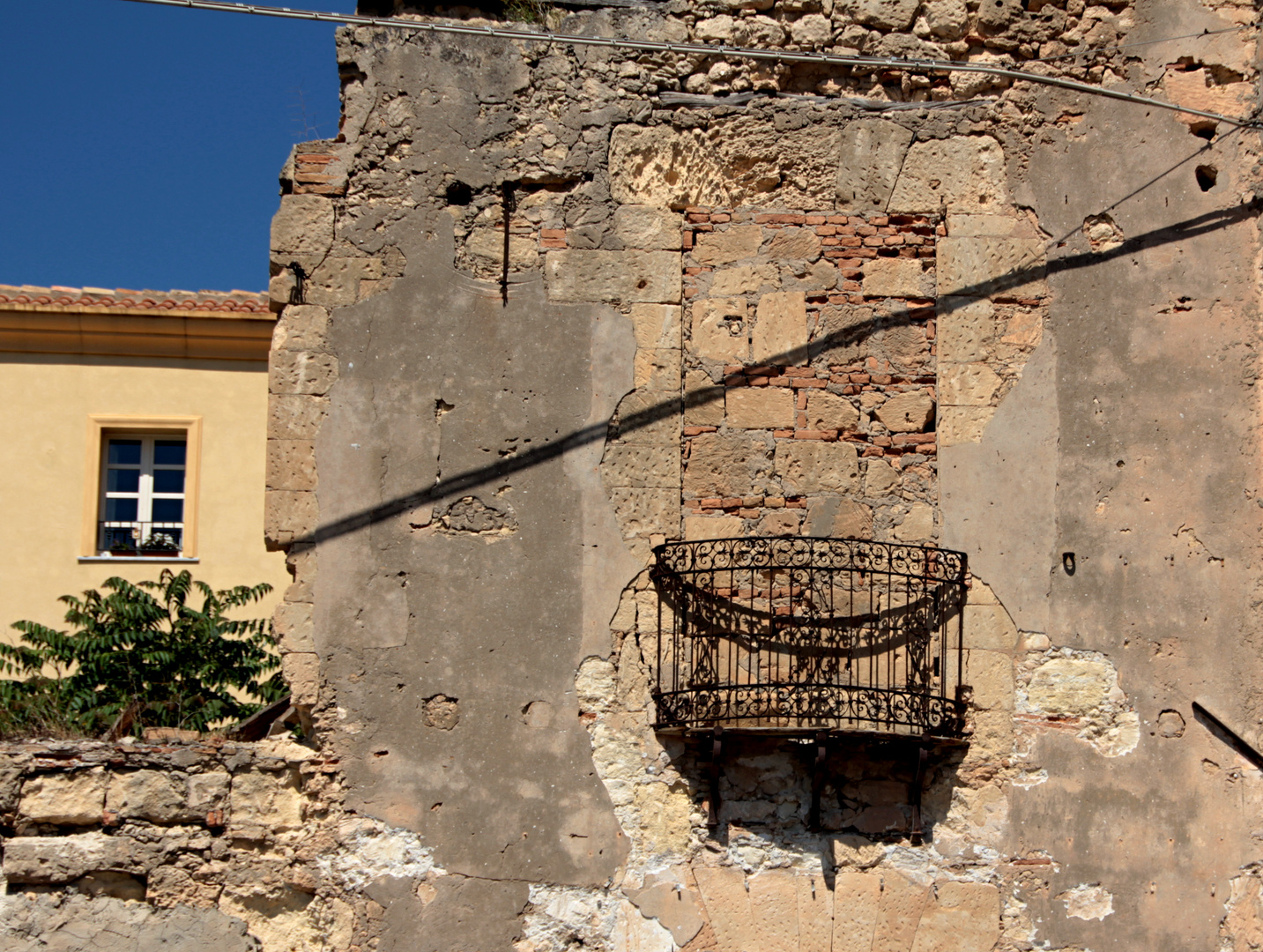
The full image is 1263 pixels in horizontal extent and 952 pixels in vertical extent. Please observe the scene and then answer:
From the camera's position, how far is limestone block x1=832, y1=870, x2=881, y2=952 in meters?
5.29

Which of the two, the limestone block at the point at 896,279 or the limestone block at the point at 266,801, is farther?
the limestone block at the point at 896,279

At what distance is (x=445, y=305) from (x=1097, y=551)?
2.99m

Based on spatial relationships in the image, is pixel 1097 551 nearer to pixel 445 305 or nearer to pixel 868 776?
pixel 868 776

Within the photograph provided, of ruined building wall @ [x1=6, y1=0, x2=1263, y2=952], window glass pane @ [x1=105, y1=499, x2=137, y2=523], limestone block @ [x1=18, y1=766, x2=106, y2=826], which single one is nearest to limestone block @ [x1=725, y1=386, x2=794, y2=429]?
ruined building wall @ [x1=6, y1=0, x2=1263, y2=952]

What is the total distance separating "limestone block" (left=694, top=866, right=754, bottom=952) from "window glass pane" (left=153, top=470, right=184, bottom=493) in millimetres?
9762

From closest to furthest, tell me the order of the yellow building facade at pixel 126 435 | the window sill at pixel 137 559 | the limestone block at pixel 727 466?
the limestone block at pixel 727 466, the window sill at pixel 137 559, the yellow building facade at pixel 126 435

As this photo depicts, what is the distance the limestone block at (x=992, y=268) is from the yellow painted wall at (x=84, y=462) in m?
9.04

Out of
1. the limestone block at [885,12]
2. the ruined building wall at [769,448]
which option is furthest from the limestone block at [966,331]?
the limestone block at [885,12]

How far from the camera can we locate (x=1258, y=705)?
550 centimetres

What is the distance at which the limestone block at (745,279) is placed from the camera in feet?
19.2

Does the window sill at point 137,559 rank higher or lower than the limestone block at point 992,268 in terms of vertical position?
lower

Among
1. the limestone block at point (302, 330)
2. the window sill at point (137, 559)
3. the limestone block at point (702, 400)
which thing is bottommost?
the window sill at point (137, 559)

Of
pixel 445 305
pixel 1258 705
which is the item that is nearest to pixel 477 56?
pixel 445 305

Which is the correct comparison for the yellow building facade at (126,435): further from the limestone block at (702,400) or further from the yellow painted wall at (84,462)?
the limestone block at (702,400)
